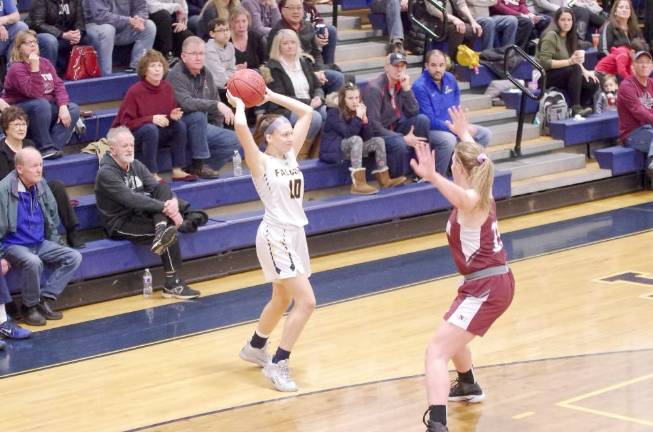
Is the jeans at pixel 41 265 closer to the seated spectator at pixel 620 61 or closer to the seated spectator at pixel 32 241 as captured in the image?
the seated spectator at pixel 32 241

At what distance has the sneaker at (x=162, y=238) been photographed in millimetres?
9891

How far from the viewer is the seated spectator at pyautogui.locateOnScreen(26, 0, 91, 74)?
11641mm

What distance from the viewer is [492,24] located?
15094 millimetres

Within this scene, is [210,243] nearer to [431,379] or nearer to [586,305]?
[586,305]

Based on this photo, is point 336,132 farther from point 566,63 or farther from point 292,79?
point 566,63

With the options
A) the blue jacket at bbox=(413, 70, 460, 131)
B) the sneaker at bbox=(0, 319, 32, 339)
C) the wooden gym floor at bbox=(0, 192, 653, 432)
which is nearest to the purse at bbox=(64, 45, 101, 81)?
the wooden gym floor at bbox=(0, 192, 653, 432)

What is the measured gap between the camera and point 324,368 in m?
8.09

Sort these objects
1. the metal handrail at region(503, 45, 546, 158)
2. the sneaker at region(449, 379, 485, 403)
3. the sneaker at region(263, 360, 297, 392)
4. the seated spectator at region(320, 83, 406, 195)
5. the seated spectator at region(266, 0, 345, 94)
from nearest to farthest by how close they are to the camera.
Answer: the sneaker at region(449, 379, 485, 403), the sneaker at region(263, 360, 297, 392), the seated spectator at region(320, 83, 406, 195), the seated spectator at region(266, 0, 345, 94), the metal handrail at region(503, 45, 546, 158)

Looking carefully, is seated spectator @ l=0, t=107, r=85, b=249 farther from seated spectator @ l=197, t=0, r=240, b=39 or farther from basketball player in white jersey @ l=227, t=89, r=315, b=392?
seated spectator @ l=197, t=0, r=240, b=39

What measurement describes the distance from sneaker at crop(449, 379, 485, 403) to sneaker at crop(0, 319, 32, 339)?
11.2 feet

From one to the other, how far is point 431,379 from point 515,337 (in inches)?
87.2

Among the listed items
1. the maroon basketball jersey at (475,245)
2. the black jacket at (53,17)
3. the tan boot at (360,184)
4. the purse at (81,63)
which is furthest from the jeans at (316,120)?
the maroon basketball jersey at (475,245)

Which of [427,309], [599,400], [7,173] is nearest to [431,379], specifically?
[599,400]

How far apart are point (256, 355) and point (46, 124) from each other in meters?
3.62
